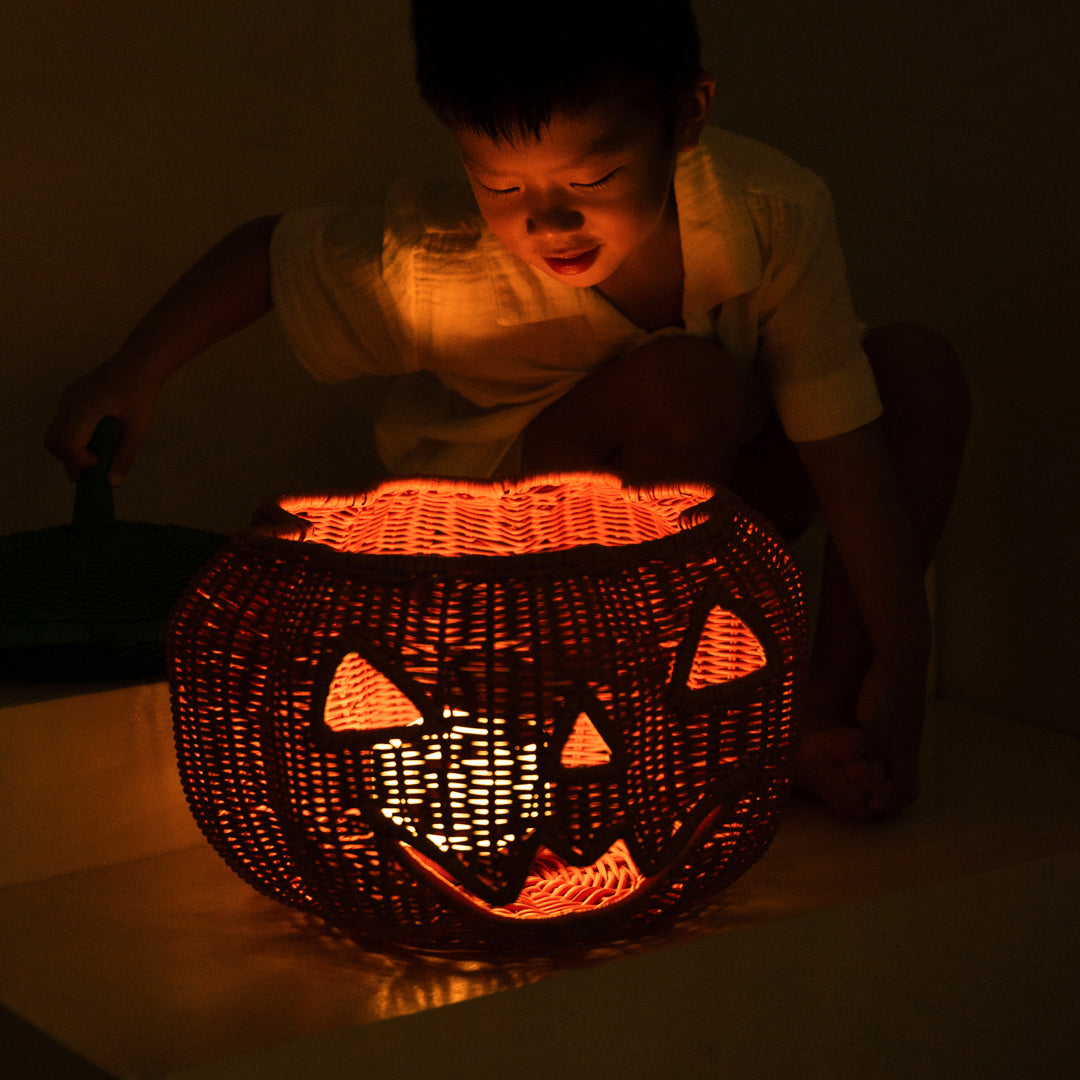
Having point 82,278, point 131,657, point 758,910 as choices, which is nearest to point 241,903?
point 131,657

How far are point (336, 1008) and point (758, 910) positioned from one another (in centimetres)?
23

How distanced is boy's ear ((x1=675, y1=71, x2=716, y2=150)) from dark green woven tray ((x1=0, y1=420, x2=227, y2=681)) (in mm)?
398

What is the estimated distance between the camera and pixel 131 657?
87cm

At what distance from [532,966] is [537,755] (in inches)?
4.6

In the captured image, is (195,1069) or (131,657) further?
(131,657)

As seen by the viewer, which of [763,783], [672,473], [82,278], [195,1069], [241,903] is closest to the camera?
[195,1069]

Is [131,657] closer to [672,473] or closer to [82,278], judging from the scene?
[672,473]

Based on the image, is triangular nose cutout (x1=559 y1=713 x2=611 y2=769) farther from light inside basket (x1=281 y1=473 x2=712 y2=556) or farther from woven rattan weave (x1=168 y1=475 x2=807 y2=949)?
light inside basket (x1=281 y1=473 x2=712 y2=556)

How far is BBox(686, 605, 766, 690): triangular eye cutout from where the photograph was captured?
0.71 m

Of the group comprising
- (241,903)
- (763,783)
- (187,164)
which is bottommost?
(241,903)

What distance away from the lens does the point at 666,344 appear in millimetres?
978

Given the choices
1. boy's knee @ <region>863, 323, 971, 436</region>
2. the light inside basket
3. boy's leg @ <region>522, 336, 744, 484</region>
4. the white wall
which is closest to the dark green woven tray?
the light inside basket

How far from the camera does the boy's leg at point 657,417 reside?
936 mm

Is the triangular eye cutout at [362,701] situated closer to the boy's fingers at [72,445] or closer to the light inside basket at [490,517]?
the light inside basket at [490,517]
